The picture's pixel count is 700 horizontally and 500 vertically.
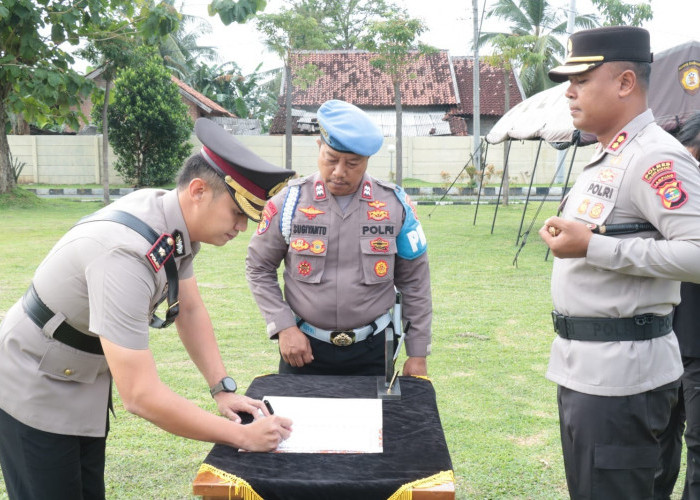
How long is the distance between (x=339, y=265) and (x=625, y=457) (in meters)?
1.24

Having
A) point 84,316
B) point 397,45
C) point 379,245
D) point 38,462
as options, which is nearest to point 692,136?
point 379,245

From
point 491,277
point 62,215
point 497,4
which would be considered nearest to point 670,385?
point 491,277

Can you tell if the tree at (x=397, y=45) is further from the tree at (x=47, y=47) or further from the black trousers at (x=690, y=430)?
the black trousers at (x=690, y=430)

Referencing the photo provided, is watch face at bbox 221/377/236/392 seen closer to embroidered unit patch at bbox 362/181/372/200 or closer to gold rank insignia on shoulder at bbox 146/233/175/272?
gold rank insignia on shoulder at bbox 146/233/175/272

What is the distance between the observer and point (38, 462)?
6.26 ft

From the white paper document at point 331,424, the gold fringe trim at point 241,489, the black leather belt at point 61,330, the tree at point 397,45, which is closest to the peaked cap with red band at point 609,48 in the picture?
the white paper document at point 331,424

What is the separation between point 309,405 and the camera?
2.12m

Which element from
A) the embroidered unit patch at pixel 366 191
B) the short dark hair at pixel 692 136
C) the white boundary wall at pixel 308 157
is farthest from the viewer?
the white boundary wall at pixel 308 157

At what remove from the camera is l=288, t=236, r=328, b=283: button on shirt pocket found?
272cm

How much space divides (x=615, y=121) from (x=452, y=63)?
30.5m

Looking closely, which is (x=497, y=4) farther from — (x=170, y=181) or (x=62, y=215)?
(x=62, y=215)

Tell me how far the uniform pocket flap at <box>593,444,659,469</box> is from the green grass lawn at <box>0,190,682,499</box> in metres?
1.29

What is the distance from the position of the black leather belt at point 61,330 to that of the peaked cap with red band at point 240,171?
56 centimetres

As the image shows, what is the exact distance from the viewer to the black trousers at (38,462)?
1905mm
